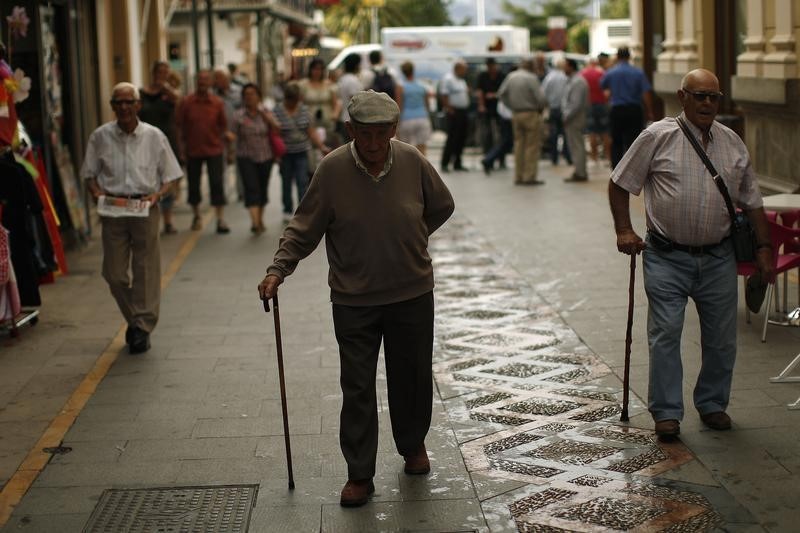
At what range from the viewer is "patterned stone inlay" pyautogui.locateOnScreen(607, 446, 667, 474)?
6195 millimetres

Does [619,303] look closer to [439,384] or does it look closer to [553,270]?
[553,270]

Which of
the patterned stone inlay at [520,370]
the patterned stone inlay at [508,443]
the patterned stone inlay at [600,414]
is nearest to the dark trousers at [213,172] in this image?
the patterned stone inlay at [520,370]

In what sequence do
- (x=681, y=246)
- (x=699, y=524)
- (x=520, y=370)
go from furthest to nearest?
(x=520, y=370), (x=681, y=246), (x=699, y=524)

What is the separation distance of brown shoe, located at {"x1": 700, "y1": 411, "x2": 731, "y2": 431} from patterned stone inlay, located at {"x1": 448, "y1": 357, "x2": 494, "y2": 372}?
201 cm

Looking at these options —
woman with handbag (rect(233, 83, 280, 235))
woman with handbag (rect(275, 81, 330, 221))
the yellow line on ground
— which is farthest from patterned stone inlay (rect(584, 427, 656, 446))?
woman with handbag (rect(275, 81, 330, 221))

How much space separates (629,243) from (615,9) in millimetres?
81371

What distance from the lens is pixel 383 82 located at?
69.2 ft

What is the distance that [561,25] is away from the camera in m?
37.1

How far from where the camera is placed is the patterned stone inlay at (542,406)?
24.1 ft

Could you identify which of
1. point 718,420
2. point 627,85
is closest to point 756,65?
point 627,85

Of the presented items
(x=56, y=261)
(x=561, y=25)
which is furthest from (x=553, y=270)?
(x=561, y=25)

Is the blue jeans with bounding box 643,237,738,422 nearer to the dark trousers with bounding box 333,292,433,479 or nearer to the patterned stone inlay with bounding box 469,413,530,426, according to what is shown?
the patterned stone inlay with bounding box 469,413,530,426

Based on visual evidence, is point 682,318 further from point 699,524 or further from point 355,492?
point 355,492

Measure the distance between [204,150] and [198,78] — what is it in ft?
2.68
